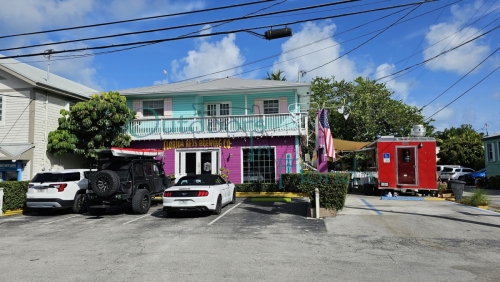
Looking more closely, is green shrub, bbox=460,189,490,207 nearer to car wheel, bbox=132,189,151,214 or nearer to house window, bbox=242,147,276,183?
house window, bbox=242,147,276,183

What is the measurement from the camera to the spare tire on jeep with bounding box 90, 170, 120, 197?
11891 mm

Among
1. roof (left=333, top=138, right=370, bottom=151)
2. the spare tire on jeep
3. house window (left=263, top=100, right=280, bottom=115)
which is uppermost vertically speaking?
house window (left=263, top=100, right=280, bottom=115)

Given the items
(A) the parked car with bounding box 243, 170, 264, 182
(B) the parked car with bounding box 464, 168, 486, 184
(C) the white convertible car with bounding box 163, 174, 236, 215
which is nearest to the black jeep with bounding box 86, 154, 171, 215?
(C) the white convertible car with bounding box 163, 174, 236, 215

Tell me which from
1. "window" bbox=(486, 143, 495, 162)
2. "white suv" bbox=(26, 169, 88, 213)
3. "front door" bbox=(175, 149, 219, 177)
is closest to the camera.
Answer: "white suv" bbox=(26, 169, 88, 213)

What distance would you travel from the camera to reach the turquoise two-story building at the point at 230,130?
18.9 meters

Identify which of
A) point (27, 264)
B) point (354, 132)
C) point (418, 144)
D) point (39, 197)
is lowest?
point (27, 264)

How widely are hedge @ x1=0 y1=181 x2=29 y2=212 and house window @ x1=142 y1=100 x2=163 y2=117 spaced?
858 cm

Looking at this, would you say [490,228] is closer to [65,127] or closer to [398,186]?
[398,186]

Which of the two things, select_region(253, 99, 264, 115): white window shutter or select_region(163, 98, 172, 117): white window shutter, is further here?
select_region(163, 98, 172, 117): white window shutter

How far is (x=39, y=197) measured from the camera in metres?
12.7

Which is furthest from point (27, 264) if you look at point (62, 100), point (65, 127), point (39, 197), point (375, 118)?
point (375, 118)

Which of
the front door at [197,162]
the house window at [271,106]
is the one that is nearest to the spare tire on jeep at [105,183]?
the front door at [197,162]

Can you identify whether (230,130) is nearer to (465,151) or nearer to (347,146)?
(347,146)

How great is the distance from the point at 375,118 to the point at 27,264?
2881cm
